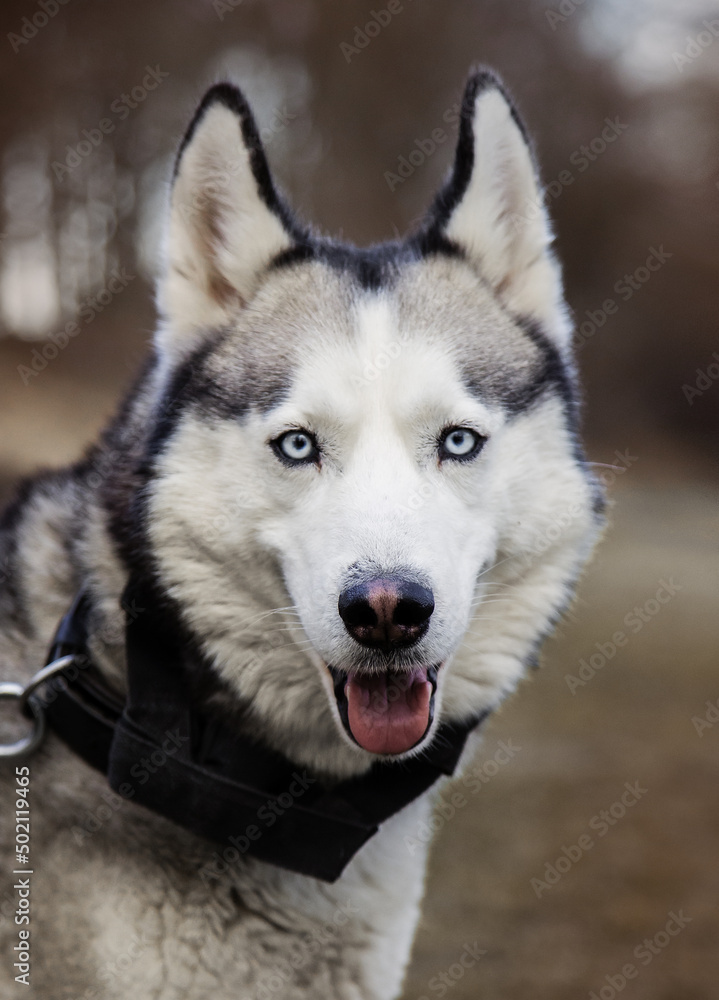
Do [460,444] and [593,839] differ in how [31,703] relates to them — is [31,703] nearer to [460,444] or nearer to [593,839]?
[460,444]

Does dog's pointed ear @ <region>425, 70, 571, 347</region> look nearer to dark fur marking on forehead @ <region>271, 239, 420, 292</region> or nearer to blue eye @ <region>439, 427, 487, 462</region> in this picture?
dark fur marking on forehead @ <region>271, 239, 420, 292</region>

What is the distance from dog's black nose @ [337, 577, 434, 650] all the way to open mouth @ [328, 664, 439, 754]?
144mm

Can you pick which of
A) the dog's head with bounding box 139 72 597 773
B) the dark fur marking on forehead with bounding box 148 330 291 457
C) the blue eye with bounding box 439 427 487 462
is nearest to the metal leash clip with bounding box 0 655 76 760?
the dog's head with bounding box 139 72 597 773

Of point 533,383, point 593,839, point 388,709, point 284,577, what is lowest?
point 593,839

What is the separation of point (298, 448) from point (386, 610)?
0.47 m

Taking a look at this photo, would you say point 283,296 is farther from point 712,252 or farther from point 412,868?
point 712,252

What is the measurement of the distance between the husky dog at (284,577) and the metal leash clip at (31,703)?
43 millimetres

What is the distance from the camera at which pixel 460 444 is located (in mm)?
1993

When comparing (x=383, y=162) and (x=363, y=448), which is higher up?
(x=383, y=162)

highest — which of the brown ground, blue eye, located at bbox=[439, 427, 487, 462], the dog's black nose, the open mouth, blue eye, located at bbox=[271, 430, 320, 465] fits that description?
blue eye, located at bbox=[439, 427, 487, 462]

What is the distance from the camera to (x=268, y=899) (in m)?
2.00

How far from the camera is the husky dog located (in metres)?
1.86

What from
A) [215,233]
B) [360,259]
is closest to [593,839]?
[360,259]

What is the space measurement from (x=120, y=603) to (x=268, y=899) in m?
0.78
